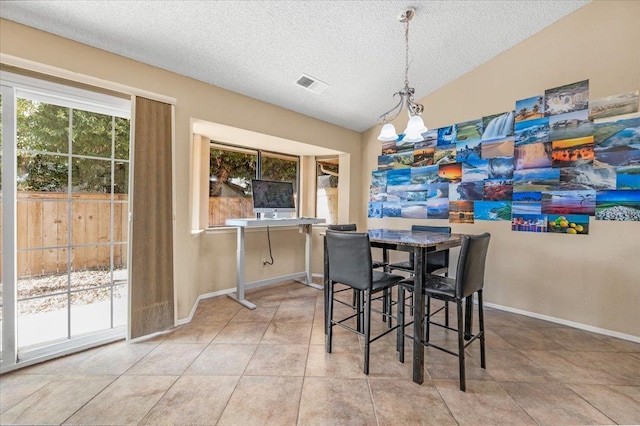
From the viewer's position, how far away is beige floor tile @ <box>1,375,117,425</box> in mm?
1500

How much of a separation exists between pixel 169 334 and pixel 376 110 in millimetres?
3722

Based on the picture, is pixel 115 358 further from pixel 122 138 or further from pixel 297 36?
pixel 297 36

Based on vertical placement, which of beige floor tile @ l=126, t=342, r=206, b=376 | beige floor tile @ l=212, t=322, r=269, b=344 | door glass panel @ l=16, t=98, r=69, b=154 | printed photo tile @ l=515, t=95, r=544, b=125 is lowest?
Result: beige floor tile @ l=126, t=342, r=206, b=376

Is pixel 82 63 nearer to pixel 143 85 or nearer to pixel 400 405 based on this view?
pixel 143 85

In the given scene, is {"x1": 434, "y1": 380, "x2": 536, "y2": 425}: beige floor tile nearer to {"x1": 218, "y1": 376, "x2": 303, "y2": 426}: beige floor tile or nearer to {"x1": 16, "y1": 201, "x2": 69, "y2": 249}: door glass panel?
{"x1": 218, "y1": 376, "x2": 303, "y2": 426}: beige floor tile

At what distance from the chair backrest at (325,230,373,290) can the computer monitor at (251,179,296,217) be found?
1.68 metres

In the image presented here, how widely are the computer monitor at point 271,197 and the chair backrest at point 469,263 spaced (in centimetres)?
251

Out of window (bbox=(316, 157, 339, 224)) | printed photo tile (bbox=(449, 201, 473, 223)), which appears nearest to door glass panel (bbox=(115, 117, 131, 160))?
window (bbox=(316, 157, 339, 224))

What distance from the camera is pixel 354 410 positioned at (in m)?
1.58

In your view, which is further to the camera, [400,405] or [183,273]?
[183,273]

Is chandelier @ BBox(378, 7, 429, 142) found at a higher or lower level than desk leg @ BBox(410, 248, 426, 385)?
higher

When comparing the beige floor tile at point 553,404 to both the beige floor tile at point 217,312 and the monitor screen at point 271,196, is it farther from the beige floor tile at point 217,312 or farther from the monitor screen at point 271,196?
the monitor screen at point 271,196

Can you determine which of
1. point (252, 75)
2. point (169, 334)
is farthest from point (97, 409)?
point (252, 75)

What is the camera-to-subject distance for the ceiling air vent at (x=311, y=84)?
303 centimetres
